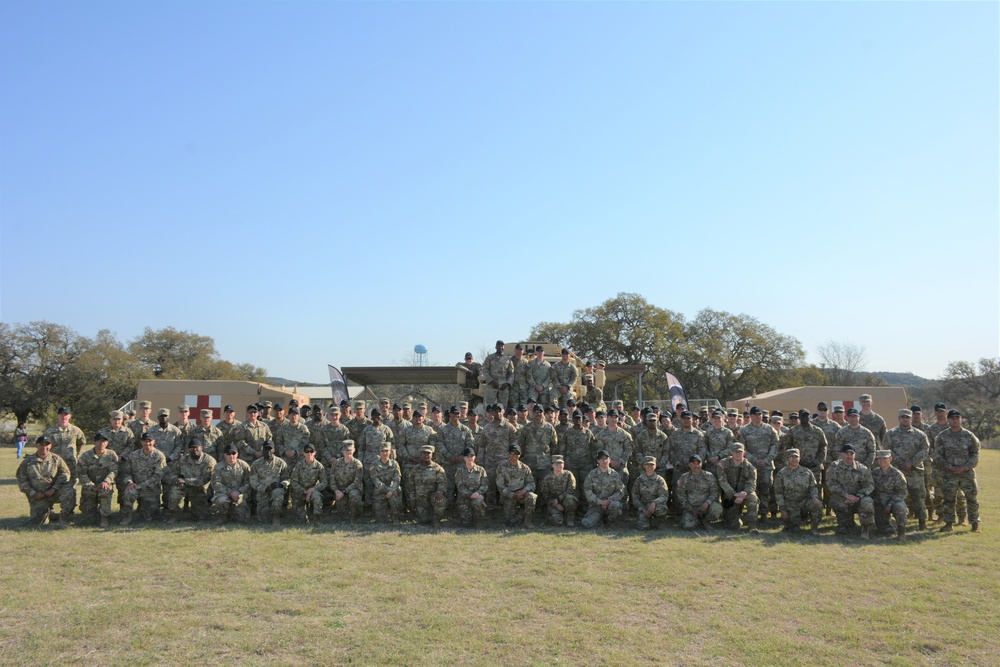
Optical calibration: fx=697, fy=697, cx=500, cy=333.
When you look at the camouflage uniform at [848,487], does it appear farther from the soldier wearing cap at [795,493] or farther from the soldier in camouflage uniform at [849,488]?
the soldier wearing cap at [795,493]

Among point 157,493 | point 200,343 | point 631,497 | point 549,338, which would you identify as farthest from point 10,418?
point 631,497

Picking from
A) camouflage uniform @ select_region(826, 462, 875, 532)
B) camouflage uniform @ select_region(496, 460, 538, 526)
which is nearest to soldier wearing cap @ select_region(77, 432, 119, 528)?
camouflage uniform @ select_region(496, 460, 538, 526)

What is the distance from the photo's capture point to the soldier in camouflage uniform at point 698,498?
9.29 meters

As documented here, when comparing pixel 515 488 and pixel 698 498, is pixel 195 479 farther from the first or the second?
pixel 698 498

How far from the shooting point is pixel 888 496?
897 cm

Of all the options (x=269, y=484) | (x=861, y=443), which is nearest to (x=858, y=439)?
(x=861, y=443)

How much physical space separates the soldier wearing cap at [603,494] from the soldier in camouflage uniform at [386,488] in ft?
8.46

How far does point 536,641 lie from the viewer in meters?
4.88

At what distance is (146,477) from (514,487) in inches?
205

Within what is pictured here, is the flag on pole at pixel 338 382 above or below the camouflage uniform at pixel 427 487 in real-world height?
above

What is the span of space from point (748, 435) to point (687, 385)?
36.2 meters

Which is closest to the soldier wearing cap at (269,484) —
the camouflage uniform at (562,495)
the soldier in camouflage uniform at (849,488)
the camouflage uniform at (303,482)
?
the camouflage uniform at (303,482)

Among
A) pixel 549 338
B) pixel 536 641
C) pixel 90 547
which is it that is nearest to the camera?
pixel 536 641

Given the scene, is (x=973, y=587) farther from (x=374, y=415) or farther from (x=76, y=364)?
(x=76, y=364)
